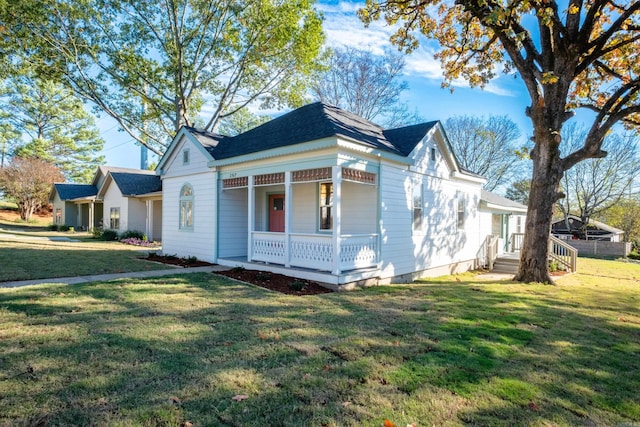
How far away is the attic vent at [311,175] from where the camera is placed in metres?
9.42

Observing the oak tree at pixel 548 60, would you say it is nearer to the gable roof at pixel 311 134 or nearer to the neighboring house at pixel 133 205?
the gable roof at pixel 311 134

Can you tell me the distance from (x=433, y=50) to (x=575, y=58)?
569cm

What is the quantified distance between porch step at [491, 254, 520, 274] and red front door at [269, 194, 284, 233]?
994cm

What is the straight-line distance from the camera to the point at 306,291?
8445mm

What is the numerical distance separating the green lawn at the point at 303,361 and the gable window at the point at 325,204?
467 cm

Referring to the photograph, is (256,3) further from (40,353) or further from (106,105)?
(40,353)

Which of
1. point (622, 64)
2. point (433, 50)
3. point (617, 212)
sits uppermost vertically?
point (433, 50)

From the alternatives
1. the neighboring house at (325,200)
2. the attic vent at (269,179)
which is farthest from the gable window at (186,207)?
the attic vent at (269,179)

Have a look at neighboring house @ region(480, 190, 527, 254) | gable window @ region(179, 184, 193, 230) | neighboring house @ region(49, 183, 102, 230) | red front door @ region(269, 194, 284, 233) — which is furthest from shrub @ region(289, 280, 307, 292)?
neighboring house @ region(49, 183, 102, 230)

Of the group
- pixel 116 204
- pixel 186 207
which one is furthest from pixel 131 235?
pixel 186 207

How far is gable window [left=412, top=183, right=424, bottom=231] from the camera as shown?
11977 mm

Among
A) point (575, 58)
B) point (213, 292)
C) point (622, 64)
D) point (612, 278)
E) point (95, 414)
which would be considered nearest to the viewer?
point (95, 414)

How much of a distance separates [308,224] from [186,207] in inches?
208

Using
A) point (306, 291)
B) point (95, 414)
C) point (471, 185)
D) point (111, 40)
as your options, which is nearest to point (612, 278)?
point (471, 185)
